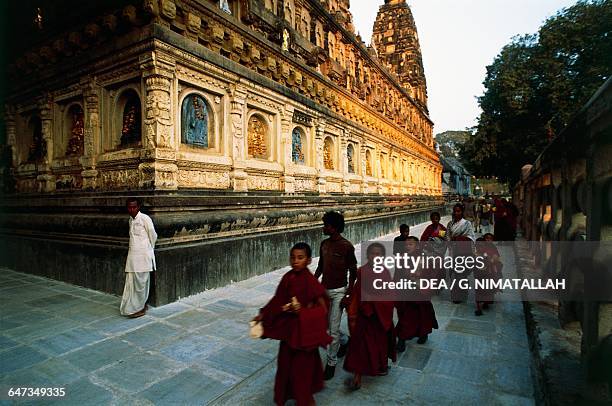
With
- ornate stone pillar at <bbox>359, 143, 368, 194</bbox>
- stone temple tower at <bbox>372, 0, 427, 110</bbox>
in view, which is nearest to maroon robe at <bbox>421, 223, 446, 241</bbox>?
ornate stone pillar at <bbox>359, 143, 368, 194</bbox>

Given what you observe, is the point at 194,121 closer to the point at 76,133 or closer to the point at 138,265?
the point at 76,133

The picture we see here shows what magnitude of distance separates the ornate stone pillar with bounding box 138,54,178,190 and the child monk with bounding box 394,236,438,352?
169 inches

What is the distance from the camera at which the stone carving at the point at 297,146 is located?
10.2m

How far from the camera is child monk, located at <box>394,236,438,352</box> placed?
12.7 ft

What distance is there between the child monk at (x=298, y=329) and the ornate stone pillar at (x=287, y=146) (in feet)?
21.7

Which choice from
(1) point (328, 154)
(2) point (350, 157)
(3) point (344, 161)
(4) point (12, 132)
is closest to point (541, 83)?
(2) point (350, 157)

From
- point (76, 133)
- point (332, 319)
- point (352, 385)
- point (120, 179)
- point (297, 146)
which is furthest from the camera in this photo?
point (297, 146)

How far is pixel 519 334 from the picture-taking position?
13.9 feet

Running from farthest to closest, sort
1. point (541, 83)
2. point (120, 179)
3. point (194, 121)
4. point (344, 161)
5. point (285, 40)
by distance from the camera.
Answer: point (541, 83) < point (344, 161) < point (285, 40) < point (194, 121) < point (120, 179)

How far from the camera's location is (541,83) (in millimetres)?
18500

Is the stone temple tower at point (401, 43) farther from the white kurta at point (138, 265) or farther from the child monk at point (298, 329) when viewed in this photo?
the child monk at point (298, 329)

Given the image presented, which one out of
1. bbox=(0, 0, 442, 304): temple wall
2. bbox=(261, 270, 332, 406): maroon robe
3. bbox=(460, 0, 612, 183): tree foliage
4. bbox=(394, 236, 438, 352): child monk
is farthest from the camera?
bbox=(460, 0, 612, 183): tree foliage

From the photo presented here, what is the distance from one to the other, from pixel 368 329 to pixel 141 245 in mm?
3660

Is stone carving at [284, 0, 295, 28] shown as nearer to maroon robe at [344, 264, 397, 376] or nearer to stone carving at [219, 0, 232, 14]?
stone carving at [219, 0, 232, 14]
